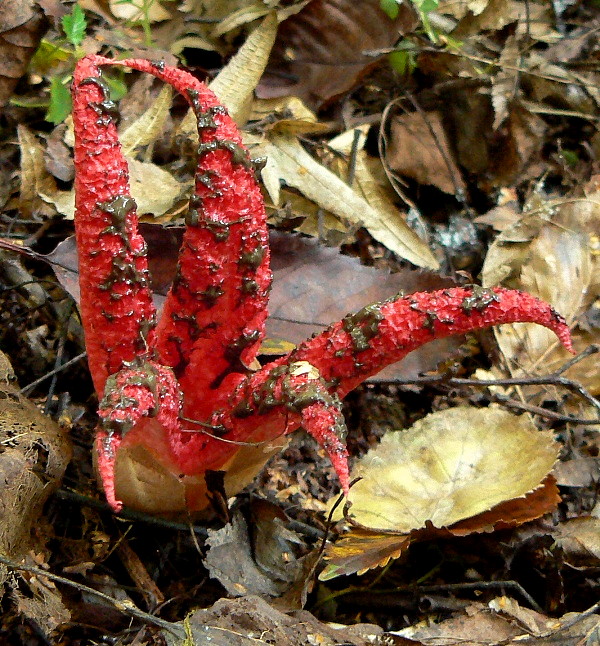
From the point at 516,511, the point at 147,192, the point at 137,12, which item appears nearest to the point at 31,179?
the point at 147,192

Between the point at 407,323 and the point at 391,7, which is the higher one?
the point at 391,7

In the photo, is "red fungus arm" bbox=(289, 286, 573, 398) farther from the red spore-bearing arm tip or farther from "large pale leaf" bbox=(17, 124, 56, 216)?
"large pale leaf" bbox=(17, 124, 56, 216)

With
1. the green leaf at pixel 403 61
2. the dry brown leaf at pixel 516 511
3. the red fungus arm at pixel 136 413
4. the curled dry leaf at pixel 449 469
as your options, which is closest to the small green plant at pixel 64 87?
the red fungus arm at pixel 136 413

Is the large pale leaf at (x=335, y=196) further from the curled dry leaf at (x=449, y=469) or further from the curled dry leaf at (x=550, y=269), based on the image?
the curled dry leaf at (x=449, y=469)

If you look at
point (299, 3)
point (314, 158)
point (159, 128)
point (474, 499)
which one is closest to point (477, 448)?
point (474, 499)

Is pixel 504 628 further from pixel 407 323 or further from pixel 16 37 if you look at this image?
pixel 16 37

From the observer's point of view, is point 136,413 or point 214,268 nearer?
point 136,413
